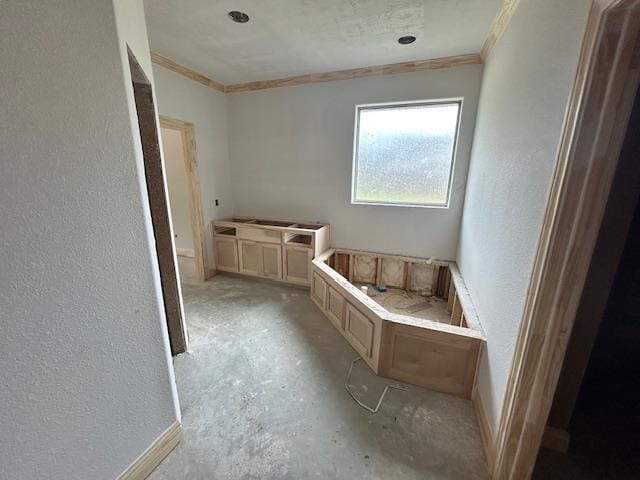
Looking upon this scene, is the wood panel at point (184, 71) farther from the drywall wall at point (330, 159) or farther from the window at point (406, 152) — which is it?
the window at point (406, 152)

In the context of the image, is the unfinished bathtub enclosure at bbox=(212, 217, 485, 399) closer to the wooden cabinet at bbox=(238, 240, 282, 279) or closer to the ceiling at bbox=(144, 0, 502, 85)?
the wooden cabinet at bbox=(238, 240, 282, 279)

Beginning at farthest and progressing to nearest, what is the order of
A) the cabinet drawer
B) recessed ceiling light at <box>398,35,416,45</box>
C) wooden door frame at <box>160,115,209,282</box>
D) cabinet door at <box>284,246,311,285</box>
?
the cabinet drawer, cabinet door at <box>284,246,311,285</box>, wooden door frame at <box>160,115,209,282</box>, recessed ceiling light at <box>398,35,416,45</box>

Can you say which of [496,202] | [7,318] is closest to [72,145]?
[7,318]

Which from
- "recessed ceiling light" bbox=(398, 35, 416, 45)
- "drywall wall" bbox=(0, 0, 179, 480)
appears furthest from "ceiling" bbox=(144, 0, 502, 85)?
"drywall wall" bbox=(0, 0, 179, 480)

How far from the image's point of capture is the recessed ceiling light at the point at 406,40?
7.66ft

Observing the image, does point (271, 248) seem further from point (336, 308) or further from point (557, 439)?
point (557, 439)

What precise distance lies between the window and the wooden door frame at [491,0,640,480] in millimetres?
2278

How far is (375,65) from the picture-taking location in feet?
9.70

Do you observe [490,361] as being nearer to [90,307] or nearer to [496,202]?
[496,202]

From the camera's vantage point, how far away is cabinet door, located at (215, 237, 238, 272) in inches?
144

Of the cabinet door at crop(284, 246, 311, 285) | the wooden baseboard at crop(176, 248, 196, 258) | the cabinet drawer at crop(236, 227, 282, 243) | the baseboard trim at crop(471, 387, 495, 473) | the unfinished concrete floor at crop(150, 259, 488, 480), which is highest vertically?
the cabinet drawer at crop(236, 227, 282, 243)

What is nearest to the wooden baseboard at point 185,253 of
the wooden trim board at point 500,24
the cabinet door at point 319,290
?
the cabinet door at point 319,290

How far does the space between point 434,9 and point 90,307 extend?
283cm

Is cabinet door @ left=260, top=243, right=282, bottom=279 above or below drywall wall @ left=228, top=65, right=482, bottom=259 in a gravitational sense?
below
